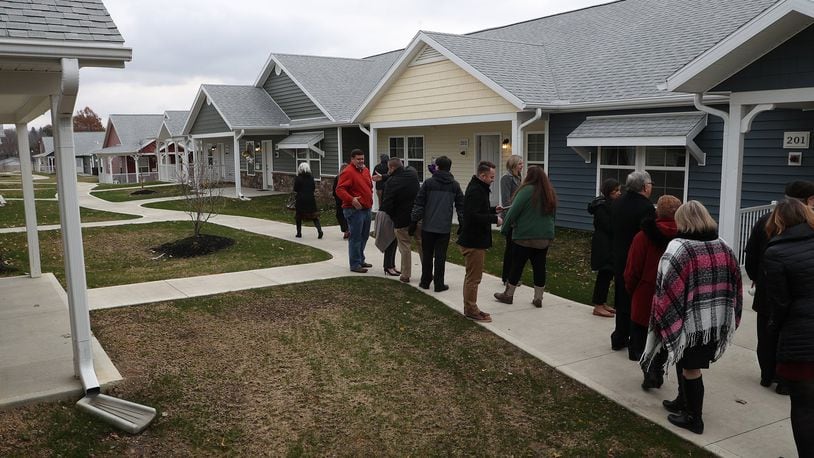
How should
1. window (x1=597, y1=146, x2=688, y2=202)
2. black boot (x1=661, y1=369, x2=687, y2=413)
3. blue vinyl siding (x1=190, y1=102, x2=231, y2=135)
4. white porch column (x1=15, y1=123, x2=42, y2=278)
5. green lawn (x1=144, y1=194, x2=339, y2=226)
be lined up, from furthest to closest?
1. blue vinyl siding (x1=190, y1=102, x2=231, y2=135)
2. green lawn (x1=144, y1=194, x2=339, y2=226)
3. window (x1=597, y1=146, x2=688, y2=202)
4. white porch column (x1=15, y1=123, x2=42, y2=278)
5. black boot (x1=661, y1=369, x2=687, y2=413)

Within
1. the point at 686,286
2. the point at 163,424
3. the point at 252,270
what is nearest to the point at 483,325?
the point at 686,286

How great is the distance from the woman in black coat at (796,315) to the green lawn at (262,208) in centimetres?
1279

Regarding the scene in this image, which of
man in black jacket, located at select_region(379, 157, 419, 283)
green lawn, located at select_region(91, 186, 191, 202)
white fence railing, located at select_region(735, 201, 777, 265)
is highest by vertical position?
man in black jacket, located at select_region(379, 157, 419, 283)

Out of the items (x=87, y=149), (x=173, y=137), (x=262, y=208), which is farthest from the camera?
(x=87, y=149)

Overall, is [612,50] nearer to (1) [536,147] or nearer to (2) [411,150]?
(1) [536,147]

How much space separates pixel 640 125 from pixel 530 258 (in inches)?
235

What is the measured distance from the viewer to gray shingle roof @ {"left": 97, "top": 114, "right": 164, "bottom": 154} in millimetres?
46847

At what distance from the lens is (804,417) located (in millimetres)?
3920

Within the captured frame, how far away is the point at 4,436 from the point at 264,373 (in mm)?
2014

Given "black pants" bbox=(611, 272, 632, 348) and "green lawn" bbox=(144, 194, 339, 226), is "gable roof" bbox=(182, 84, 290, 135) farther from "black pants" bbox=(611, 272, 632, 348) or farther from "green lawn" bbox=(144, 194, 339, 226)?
"black pants" bbox=(611, 272, 632, 348)

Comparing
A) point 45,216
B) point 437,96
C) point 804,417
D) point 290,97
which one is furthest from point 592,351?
point 290,97

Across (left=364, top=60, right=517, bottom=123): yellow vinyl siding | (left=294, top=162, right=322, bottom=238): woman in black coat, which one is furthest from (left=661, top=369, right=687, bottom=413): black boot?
(left=364, top=60, right=517, bottom=123): yellow vinyl siding

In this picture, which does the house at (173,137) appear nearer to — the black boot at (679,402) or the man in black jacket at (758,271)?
the man in black jacket at (758,271)

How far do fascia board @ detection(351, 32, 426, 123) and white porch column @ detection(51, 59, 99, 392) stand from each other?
12.0m
